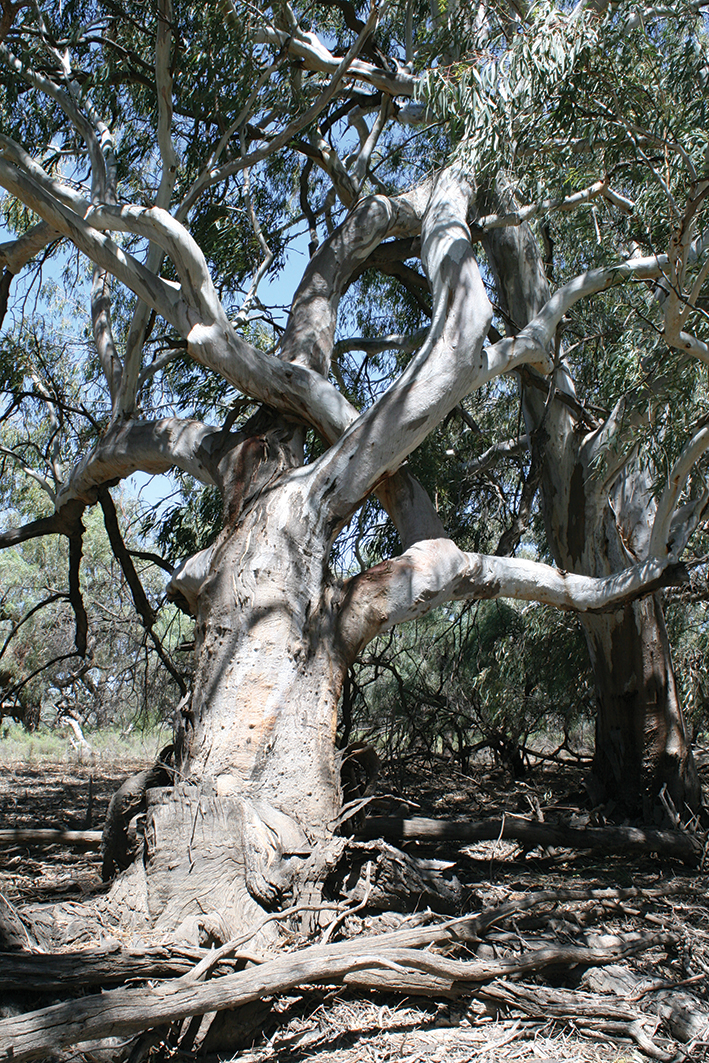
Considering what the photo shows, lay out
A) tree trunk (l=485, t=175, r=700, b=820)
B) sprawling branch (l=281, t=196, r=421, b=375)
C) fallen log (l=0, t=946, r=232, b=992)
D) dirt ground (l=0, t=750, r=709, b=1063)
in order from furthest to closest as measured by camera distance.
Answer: tree trunk (l=485, t=175, r=700, b=820) → sprawling branch (l=281, t=196, r=421, b=375) → dirt ground (l=0, t=750, r=709, b=1063) → fallen log (l=0, t=946, r=232, b=992)

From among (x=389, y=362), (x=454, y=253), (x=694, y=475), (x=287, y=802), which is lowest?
(x=287, y=802)

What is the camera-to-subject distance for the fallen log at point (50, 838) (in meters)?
3.57

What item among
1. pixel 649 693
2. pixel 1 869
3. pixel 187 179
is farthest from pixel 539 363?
pixel 1 869

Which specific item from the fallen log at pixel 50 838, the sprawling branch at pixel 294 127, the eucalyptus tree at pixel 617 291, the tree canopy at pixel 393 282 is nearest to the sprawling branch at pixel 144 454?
the tree canopy at pixel 393 282

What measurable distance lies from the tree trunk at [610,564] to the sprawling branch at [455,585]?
3.61 feet

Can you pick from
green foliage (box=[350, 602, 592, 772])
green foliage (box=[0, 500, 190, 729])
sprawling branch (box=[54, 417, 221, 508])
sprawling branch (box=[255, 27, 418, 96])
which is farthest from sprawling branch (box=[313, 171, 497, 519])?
green foliage (box=[0, 500, 190, 729])

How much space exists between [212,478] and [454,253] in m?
1.71

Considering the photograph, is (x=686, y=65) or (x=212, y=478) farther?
(x=686, y=65)

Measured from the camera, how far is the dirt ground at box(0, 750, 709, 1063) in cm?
208

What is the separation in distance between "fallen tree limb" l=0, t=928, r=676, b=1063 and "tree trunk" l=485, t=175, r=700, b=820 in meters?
2.84

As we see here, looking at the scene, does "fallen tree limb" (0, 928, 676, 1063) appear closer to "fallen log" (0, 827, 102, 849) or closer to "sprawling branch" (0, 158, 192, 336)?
"fallen log" (0, 827, 102, 849)

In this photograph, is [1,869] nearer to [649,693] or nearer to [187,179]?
[649,693]

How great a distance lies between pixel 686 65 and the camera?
461 centimetres

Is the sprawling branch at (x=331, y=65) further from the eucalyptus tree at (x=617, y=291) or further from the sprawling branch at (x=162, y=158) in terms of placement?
the sprawling branch at (x=162, y=158)
